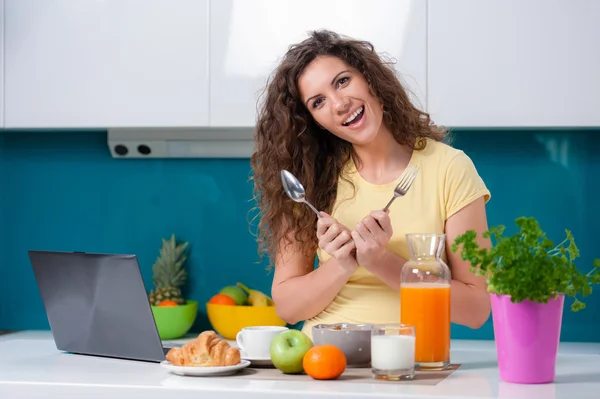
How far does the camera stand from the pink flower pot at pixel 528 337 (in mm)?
1345

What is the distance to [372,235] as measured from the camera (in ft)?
5.19

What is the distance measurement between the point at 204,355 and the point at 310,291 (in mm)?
420

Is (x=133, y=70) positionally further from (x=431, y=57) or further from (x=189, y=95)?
(x=431, y=57)

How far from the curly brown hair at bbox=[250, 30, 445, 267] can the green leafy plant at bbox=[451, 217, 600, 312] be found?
25.8 inches

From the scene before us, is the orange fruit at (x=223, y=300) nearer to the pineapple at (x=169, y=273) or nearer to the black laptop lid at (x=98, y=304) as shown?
the pineapple at (x=169, y=273)

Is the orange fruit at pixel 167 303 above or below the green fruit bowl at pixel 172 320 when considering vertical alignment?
above

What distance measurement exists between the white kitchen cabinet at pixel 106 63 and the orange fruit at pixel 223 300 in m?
0.56

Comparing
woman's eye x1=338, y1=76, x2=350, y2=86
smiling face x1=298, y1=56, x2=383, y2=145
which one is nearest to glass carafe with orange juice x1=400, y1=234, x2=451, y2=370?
smiling face x1=298, y1=56, x2=383, y2=145

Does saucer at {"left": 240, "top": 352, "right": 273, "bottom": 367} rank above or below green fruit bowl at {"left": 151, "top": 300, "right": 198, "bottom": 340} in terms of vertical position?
above

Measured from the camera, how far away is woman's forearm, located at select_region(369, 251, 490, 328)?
5.58 ft

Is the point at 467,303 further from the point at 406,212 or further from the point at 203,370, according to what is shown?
the point at 203,370

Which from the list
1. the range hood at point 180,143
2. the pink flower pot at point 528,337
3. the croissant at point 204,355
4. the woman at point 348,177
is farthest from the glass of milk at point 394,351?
the range hood at point 180,143

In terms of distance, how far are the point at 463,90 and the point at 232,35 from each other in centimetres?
72

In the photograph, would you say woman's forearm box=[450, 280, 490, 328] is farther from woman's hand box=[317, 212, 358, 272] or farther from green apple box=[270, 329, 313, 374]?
green apple box=[270, 329, 313, 374]
